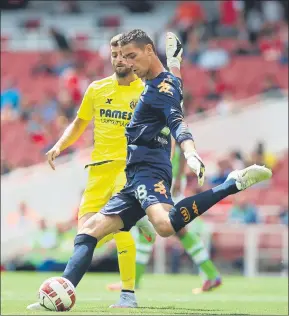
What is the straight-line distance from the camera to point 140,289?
44.2ft

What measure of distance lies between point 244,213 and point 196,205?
1086 cm

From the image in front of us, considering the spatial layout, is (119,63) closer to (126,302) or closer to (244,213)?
(126,302)

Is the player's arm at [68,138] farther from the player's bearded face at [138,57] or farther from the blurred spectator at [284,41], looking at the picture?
the blurred spectator at [284,41]

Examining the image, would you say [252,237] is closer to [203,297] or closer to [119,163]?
[203,297]

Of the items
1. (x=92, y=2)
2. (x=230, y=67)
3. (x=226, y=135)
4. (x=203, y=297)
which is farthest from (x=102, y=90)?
(x=92, y=2)

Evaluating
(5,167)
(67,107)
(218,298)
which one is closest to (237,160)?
(5,167)

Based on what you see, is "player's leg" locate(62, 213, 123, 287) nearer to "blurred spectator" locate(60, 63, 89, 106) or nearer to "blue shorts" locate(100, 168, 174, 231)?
"blue shorts" locate(100, 168, 174, 231)

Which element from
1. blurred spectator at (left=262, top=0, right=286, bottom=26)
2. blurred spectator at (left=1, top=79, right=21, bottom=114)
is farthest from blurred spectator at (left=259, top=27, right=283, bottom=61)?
blurred spectator at (left=1, top=79, right=21, bottom=114)

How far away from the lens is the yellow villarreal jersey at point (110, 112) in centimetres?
996

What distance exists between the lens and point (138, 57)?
325 inches

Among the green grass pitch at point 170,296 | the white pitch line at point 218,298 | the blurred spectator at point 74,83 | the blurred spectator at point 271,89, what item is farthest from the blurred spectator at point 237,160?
the white pitch line at point 218,298

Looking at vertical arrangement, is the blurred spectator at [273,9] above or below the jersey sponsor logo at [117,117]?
above

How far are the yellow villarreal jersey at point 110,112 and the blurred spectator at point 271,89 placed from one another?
13.3m

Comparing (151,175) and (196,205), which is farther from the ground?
(151,175)
